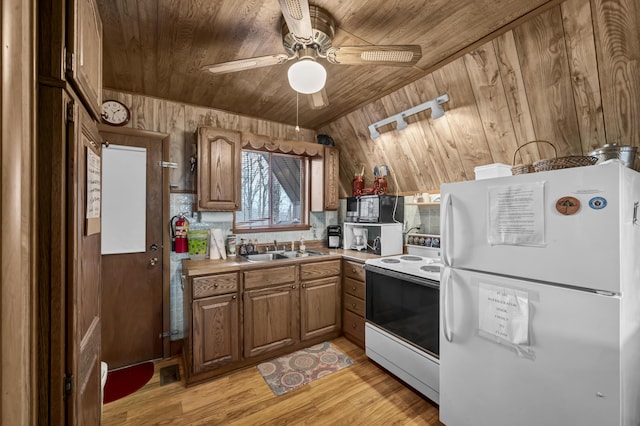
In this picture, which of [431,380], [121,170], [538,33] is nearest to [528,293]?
[431,380]

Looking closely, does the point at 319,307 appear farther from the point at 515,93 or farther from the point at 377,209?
the point at 515,93

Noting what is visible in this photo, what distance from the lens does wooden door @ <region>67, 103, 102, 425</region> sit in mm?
826

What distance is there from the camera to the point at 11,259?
55cm

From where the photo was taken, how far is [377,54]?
1520 mm

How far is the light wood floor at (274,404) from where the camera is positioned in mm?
1853

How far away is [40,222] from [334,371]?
7.57 ft

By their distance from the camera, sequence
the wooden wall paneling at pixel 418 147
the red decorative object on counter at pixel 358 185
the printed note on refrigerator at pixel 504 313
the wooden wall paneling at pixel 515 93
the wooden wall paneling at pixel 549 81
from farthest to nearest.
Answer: the red decorative object on counter at pixel 358 185
the wooden wall paneling at pixel 418 147
the wooden wall paneling at pixel 515 93
the wooden wall paneling at pixel 549 81
the printed note on refrigerator at pixel 504 313

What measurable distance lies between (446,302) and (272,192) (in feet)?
7.69

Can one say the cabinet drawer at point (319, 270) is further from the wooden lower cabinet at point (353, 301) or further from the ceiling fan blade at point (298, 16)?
the ceiling fan blade at point (298, 16)

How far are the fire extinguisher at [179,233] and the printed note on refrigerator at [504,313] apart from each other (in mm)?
2523

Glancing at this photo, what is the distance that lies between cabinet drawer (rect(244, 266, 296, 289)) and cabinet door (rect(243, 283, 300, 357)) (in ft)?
0.18

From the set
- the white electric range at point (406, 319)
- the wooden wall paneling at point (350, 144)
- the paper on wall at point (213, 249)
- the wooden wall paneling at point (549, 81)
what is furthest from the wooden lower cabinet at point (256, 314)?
the wooden wall paneling at point (549, 81)

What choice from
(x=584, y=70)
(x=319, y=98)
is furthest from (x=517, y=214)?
(x=319, y=98)

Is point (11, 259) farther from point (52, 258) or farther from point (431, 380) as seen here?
point (431, 380)
